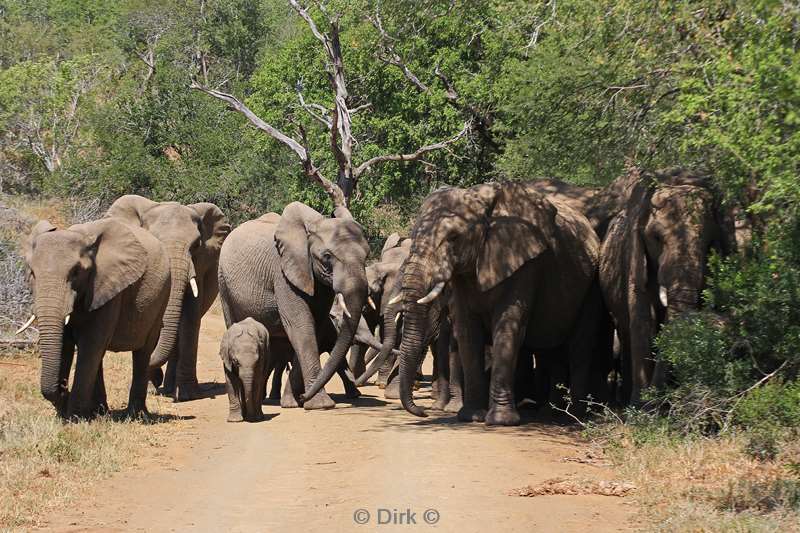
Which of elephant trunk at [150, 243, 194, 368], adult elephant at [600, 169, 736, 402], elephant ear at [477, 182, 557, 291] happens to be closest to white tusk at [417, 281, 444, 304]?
elephant ear at [477, 182, 557, 291]

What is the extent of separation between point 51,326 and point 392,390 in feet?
18.8

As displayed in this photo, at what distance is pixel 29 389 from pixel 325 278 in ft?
12.4

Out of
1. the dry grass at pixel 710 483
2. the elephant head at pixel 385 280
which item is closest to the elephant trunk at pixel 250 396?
the elephant head at pixel 385 280

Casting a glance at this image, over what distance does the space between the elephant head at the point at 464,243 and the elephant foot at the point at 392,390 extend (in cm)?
312

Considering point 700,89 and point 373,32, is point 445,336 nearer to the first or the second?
point 700,89

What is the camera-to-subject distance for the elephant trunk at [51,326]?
1127cm

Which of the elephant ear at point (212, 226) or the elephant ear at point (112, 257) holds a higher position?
the elephant ear at point (212, 226)

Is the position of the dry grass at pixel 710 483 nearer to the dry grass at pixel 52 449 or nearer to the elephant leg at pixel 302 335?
the dry grass at pixel 52 449

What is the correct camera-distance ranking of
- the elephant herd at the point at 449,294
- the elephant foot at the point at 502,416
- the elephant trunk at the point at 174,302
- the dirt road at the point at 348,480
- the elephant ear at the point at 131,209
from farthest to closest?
the elephant ear at the point at 131,209, the elephant trunk at the point at 174,302, the elephant foot at the point at 502,416, the elephant herd at the point at 449,294, the dirt road at the point at 348,480

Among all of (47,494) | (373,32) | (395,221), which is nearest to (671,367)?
(47,494)

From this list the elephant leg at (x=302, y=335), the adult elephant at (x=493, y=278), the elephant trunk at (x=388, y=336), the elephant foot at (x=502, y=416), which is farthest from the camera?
the elephant trunk at (x=388, y=336)

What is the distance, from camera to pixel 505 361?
12.3 metres

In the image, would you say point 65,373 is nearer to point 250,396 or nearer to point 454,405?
point 250,396

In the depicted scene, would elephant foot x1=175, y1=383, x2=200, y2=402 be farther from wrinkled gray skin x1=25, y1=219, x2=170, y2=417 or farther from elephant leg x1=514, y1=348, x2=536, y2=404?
elephant leg x1=514, y1=348, x2=536, y2=404
